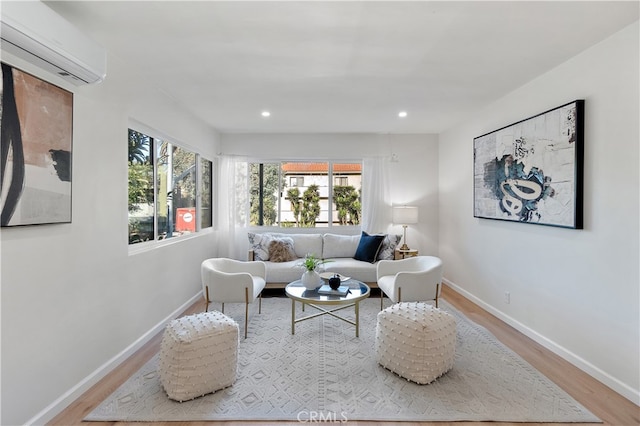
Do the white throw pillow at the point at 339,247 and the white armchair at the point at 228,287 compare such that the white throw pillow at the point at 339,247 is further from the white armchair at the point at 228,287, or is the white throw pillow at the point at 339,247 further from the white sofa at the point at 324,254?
the white armchair at the point at 228,287

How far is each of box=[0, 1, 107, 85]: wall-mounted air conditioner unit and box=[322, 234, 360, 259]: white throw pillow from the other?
11.5 ft

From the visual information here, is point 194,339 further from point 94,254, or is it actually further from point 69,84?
point 69,84

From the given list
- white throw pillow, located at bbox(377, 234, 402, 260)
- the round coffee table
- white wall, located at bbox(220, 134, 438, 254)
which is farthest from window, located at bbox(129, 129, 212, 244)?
white throw pillow, located at bbox(377, 234, 402, 260)

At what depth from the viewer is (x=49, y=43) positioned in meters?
1.64

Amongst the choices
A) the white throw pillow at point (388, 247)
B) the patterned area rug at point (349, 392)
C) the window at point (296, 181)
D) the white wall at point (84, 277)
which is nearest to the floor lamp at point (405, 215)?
the white throw pillow at point (388, 247)

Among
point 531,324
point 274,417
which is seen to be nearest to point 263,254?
point 274,417

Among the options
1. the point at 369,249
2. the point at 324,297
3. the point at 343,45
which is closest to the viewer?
the point at 343,45

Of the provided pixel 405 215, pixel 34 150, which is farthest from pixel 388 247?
pixel 34 150

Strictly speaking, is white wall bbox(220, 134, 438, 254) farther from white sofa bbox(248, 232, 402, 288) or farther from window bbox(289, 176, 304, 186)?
white sofa bbox(248, 232, 402, 288)

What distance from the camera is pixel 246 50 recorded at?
2367 mm

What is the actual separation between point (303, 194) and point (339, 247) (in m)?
1.19

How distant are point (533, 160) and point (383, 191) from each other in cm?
252

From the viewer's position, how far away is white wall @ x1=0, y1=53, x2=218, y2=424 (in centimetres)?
170

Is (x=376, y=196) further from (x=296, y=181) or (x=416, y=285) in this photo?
(x=416, y=285)
